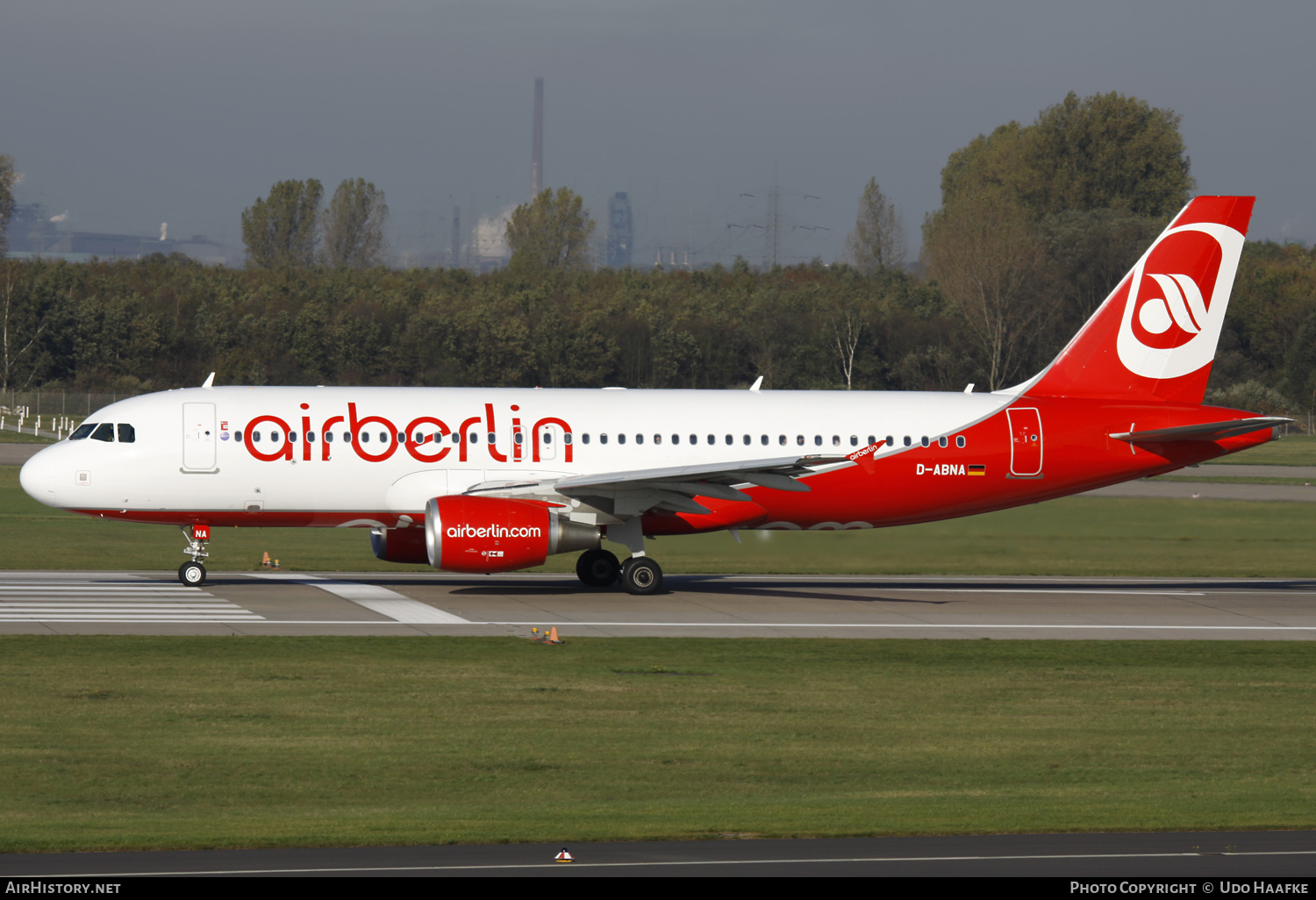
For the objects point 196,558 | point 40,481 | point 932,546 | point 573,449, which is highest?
point 573,449

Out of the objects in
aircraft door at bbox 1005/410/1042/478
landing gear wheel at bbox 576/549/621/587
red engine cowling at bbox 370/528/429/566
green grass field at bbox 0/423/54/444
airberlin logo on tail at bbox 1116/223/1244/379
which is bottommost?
landing gear wheel at bbox 576/549/621/587

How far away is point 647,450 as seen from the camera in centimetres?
3062

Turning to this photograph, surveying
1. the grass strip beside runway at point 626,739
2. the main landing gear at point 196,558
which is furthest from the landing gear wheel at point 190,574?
the grass strip beside runway at point 626,739

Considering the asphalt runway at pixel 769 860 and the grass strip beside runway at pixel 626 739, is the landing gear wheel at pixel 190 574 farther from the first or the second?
the asphalt runway at pixel 769 860

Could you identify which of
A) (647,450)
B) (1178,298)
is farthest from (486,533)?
(1178,298)

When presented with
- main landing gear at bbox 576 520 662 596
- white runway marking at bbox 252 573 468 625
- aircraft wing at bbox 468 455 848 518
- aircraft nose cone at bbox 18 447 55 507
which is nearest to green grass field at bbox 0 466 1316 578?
main landing gear at bbox 576 520 662 596

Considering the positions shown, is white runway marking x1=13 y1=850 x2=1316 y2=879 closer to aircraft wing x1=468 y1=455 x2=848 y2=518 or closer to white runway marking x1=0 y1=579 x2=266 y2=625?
white runway marking x1=0 y1=579 x2=266 y2=625

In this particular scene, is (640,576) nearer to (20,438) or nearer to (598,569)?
(598,569)

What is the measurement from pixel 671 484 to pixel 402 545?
570 centimetres

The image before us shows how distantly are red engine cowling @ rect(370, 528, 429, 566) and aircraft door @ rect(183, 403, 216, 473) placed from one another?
3.60 meters

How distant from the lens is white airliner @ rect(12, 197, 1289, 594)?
29.1 meters

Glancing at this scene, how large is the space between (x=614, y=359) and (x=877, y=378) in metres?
19.3
